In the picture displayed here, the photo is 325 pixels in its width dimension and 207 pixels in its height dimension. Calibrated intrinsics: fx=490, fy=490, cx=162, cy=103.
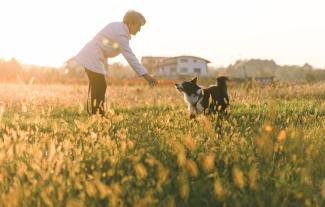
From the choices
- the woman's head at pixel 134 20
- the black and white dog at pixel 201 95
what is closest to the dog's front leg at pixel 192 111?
the black and white dog at pixel 201 95

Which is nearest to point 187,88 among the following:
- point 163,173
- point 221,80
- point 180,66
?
point 221,80

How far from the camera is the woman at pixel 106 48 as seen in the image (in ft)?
27.9

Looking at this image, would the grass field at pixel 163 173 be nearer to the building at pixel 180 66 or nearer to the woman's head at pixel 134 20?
the woman's head at pixel 134 20

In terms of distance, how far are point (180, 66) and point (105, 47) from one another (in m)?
79.5

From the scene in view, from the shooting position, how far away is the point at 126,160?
4773mm

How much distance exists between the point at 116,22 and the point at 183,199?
18.0 feet

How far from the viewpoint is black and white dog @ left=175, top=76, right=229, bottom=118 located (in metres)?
9.73

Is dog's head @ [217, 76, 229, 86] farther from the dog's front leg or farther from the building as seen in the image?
the building

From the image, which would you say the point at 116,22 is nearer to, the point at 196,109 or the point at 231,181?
the point at 196,109

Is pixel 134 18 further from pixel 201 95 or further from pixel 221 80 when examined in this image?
pixel 221 80

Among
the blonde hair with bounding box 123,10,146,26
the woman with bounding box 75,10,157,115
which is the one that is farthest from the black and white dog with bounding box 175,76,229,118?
the blonde hair with bounding box 123,10,146,26

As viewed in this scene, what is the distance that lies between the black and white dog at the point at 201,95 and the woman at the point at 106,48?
1756 mm

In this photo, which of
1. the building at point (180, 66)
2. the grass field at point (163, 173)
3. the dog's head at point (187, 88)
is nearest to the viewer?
the grass field at point (163, 173)

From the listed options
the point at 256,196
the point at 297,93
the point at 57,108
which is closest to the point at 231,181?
the point at 256,196
